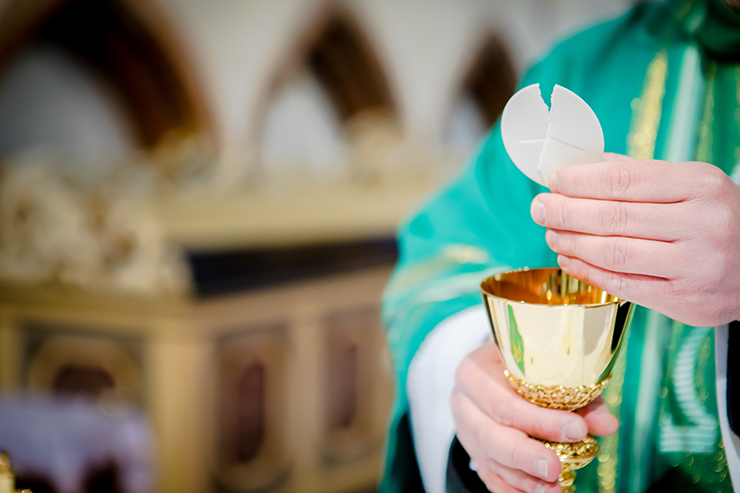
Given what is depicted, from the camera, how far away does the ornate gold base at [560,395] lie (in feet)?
1.57

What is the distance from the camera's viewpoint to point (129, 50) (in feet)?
10.2

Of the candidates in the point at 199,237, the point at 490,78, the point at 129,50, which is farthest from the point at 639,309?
the point at 490,78

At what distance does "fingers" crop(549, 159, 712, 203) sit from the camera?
1.31ft

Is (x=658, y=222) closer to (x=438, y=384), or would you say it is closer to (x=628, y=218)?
(x=628, y=218)

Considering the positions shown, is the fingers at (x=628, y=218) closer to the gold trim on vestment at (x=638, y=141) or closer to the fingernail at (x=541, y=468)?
the fingernail at (x=541, y=468)

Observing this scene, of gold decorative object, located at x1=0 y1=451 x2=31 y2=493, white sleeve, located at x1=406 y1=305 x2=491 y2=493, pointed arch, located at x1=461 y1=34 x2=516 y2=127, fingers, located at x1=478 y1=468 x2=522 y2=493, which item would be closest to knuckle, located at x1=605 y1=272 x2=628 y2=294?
fingers, located at x1=478 y1=468 x2=522 y2=493

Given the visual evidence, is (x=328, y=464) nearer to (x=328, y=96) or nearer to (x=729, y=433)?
(x=729, y=433)

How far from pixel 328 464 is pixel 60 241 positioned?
60.7 inches

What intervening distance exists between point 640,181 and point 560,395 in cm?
19

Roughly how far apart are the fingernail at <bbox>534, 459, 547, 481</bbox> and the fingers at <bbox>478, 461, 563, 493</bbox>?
0.02 metres

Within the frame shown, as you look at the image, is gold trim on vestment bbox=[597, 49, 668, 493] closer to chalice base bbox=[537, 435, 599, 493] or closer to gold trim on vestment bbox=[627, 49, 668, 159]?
gold trim on vestment bbox=[627, 49, 668, 159]

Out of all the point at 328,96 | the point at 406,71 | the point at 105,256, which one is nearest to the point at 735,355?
the point at 105,256

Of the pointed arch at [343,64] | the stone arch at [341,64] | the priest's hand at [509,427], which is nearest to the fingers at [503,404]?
the priest's hand at [509,427]

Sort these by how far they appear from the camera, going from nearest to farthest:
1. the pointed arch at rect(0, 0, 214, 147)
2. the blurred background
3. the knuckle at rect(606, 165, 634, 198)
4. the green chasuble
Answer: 1. the knuckle at rect(606, 165, 634, 198)
2. the green chasuble
3. the blurred background
4. the pointed arch at rect(0, 0, 214, 147)
